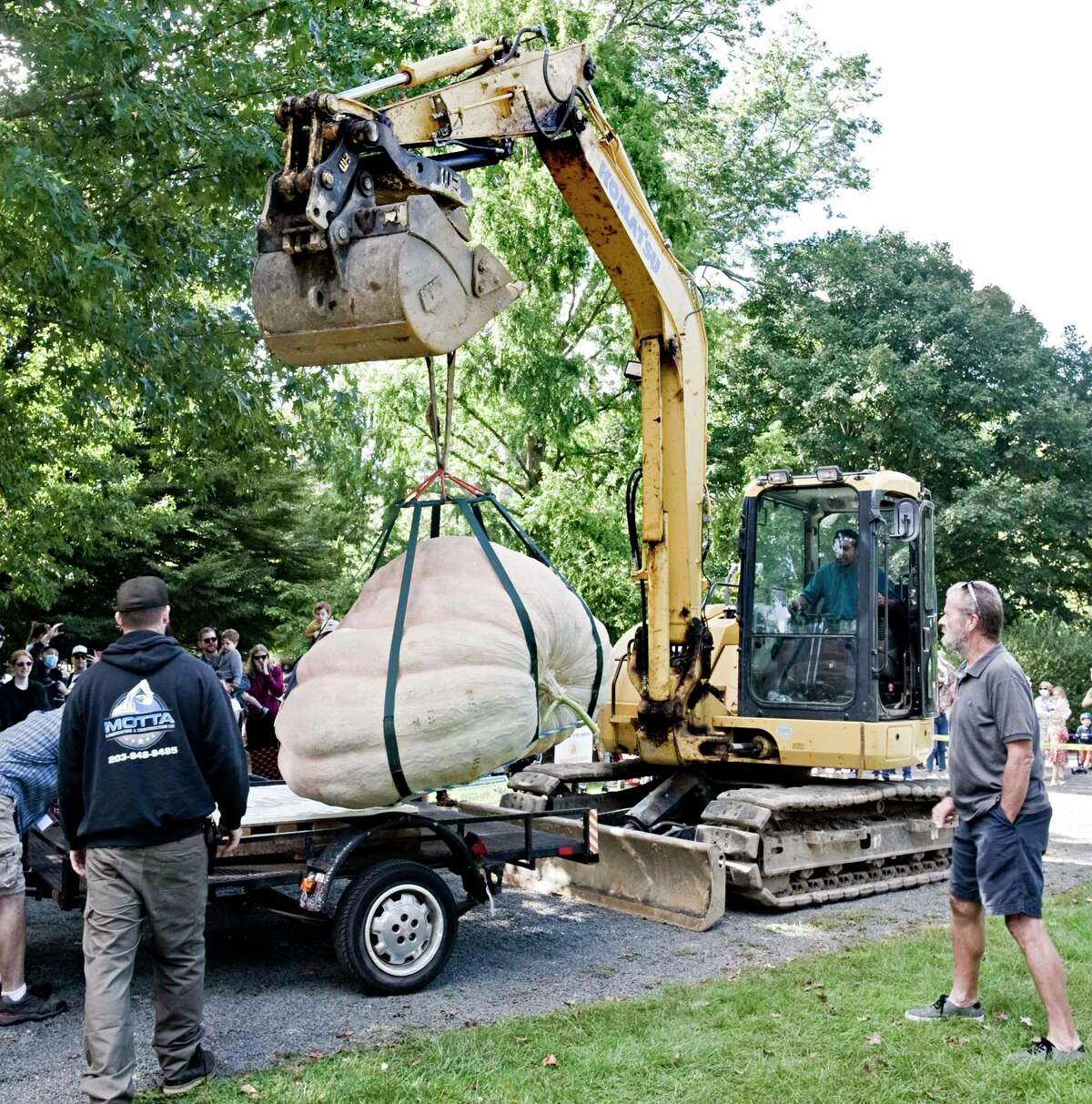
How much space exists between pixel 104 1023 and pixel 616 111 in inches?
678

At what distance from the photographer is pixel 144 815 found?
190 inches

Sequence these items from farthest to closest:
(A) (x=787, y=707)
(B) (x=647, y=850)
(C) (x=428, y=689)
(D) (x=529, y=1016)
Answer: (A) (x=787, y=707) < (B) (x=647, y=850) < (D) (x=529, y=1016) < (C) (x=428, y=689)

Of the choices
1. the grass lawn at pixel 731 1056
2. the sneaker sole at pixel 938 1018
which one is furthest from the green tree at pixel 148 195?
the sneaker sole at pixel 938 1018

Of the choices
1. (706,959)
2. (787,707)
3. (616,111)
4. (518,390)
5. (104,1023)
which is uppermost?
(616,111)

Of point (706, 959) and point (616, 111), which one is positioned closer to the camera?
point (706, 959)

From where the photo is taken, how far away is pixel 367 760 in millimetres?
5160

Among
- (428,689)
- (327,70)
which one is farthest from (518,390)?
(428,689)

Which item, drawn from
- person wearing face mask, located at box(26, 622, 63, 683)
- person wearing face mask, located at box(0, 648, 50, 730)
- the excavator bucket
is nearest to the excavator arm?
the excavator bucket

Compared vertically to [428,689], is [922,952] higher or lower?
lower

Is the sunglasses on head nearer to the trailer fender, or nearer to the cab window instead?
the trailer fender

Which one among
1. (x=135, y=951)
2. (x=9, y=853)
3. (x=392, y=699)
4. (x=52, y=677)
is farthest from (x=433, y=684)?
(x=52, y=677)

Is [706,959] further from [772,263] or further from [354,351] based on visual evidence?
[772,263]

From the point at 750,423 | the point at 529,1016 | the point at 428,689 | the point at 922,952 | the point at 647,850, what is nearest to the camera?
the point at 428,689

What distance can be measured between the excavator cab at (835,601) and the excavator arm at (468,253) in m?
0.58
